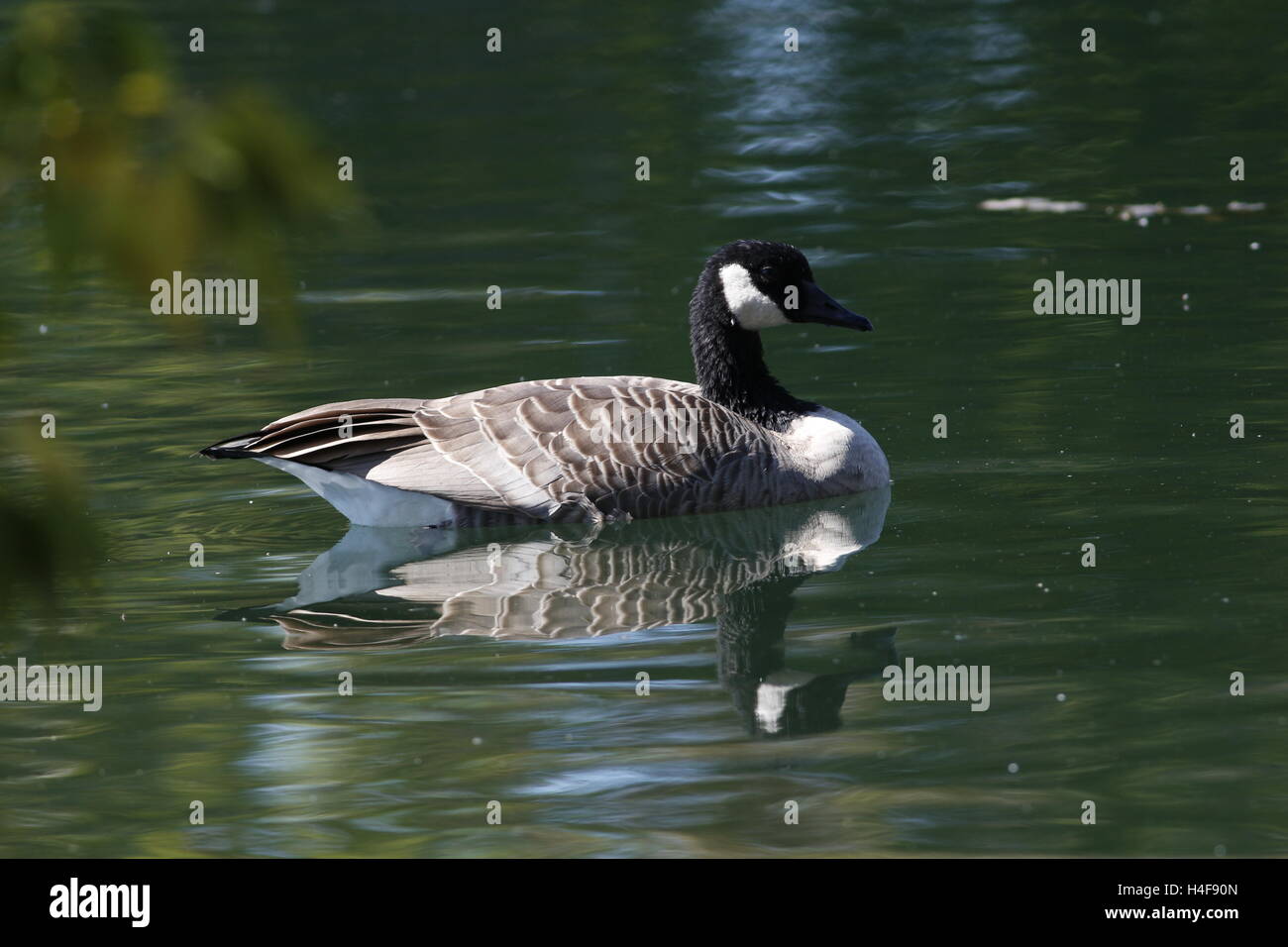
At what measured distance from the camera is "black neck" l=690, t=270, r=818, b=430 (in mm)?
12289

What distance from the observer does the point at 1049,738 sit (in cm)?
749

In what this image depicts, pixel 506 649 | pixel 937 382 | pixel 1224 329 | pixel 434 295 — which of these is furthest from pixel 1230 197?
pixel 506 649

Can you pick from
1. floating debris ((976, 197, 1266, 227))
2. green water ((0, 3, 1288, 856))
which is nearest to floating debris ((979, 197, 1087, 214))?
floating debris ((976, 197, 1266, 227))

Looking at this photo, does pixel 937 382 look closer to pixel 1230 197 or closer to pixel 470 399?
pixel 470 399

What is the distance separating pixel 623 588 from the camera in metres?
10.1

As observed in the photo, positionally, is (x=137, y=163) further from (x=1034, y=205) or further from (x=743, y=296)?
(x=1034, y=205)

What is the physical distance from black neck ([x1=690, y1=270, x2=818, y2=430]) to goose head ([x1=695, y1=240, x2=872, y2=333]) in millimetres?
15

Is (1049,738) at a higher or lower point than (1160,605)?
lower

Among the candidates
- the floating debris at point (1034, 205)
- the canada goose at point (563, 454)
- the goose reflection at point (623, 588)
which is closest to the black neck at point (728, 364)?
the canada goose at point (563, 454)

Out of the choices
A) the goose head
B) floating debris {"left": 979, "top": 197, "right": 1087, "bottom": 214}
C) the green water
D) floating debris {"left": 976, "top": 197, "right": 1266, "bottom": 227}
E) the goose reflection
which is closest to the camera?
the green water

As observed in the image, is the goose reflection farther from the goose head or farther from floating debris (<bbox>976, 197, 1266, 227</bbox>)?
floating debris (<bbox>976, 197, 1266, 227</bbox>)

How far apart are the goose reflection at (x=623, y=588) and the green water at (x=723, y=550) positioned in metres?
0.04

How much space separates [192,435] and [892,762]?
7.39 metres

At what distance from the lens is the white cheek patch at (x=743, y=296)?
40.1ft
